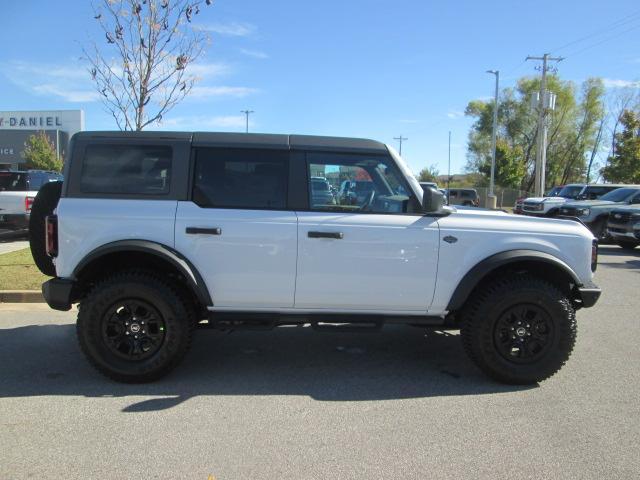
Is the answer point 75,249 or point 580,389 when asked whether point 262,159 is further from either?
point 580,389

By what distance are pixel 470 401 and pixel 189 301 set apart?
244cm

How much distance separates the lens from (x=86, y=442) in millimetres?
3371

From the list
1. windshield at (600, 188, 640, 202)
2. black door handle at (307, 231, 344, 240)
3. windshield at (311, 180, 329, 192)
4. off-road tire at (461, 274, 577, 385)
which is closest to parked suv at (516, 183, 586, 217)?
windshield at (600, 188, 640, 202)

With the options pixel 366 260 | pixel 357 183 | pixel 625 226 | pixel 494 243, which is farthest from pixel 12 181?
pixel 625 226

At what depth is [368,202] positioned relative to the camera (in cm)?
442

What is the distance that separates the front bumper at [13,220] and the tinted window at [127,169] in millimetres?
9154

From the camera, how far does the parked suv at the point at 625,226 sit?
13.8 m

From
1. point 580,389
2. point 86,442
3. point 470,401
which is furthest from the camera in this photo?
point 580,389

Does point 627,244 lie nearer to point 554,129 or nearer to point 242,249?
point 242,249

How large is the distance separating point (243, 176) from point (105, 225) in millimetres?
1174

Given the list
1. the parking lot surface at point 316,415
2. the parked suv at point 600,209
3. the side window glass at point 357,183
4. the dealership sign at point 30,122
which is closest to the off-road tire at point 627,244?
the parked suv at point 600,209

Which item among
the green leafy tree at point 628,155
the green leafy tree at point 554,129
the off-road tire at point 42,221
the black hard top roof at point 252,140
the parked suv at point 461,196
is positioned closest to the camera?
the black hard top roof at point 252,140

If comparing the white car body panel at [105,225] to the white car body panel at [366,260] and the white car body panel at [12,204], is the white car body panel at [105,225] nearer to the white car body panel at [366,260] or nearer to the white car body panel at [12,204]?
the white car body panel at [366,260]

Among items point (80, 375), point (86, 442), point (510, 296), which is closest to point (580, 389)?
point (510, 296)
